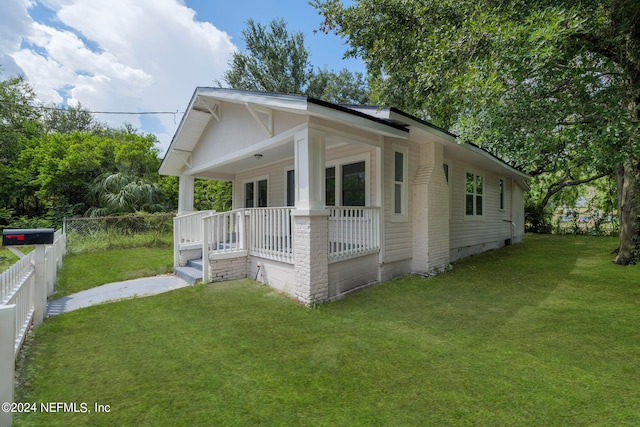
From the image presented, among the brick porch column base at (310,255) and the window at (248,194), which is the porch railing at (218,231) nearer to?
the brick porch column base at (310,255)

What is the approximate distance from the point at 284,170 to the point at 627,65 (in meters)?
7.79

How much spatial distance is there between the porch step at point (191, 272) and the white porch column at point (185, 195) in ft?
8.23

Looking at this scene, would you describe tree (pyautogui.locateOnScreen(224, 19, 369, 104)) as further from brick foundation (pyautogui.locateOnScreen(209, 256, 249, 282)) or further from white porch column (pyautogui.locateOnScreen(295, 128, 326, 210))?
white porch column (pyautogui.locateOnScreen(295, 128, 326, 210))

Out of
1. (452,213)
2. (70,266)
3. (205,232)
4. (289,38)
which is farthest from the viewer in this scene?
(289,38)

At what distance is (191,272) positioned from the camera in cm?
663

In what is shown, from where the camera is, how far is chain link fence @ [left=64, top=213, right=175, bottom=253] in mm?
10398

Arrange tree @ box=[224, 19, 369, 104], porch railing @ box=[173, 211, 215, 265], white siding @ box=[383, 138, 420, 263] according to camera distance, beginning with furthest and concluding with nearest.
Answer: tree @ box=[224, 19, 369, 104], porch railing @ box=[173, 211, 215, 265], white siding @ box=[383, 138, 420, 263]

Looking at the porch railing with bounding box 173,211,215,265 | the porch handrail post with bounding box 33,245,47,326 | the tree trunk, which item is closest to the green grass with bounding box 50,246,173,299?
the porch railing with bounding box 173,211,215,265

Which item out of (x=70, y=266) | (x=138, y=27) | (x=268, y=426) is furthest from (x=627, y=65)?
(x=138, y=27)

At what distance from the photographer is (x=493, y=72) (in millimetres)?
4660

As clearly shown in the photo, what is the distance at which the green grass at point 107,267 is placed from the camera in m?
6.32

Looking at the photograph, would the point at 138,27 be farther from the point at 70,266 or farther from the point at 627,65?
the point at 627,65

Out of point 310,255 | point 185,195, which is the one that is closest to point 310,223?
point 310,255

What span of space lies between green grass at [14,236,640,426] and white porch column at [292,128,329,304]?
386 mm
